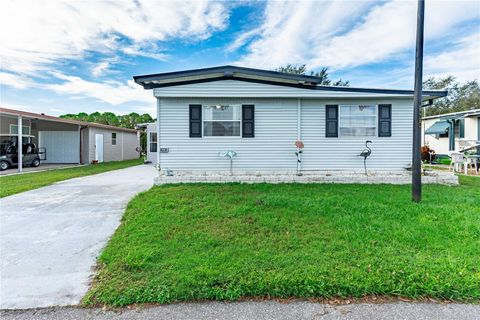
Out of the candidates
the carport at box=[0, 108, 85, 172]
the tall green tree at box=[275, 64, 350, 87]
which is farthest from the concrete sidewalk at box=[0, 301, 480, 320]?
the tall green tree at box=[275, 64, 350, 87]

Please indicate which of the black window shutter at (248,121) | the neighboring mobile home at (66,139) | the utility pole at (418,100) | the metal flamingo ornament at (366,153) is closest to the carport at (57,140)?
the neighboring mobile home at (66,139)

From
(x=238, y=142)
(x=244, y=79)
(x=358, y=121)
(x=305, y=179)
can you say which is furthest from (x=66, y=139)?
(x=358, y=121)

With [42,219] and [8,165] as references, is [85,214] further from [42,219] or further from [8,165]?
[8,165]

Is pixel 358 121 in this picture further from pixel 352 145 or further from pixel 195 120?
pixel 195 120

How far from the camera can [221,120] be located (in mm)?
8391

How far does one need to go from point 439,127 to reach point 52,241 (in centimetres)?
2047

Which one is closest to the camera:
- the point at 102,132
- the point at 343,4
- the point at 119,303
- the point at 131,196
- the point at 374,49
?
the point at 119,303

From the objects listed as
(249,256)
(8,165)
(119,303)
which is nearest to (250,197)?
(249,256)

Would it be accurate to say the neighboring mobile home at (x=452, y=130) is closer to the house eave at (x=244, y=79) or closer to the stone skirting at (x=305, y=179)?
the stone skirting at (x=305, y=179)

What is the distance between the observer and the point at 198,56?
13.7 metres

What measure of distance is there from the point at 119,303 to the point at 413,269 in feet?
9.34

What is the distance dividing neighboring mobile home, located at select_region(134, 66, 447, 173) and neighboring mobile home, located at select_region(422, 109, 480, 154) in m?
7.70

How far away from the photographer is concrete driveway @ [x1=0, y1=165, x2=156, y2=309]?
2541 mm

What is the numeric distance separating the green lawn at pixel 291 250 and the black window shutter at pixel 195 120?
10.5ft
